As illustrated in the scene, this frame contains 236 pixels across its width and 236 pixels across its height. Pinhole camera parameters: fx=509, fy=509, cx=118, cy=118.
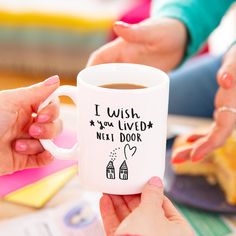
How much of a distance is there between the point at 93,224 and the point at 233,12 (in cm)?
193

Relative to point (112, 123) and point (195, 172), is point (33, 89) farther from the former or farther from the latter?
point (195, 172)

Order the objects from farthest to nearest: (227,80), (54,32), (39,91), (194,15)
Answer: (54,32) → (194,15) → (227,80) → (39,91)

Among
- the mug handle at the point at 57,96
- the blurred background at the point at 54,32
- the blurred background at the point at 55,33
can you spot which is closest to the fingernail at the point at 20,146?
the mug handle at the point at 57,96

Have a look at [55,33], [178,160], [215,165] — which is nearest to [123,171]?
[178,160]

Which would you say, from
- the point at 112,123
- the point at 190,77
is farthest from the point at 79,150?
the point at 190,77

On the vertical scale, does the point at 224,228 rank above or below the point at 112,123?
below

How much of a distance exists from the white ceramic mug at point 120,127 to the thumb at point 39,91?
0.06m

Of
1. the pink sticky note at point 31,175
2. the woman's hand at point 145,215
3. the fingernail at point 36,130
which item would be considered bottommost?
the pink sticky note at point 31,175

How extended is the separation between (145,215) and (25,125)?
0.32 metres

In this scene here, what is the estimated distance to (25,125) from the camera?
0.94 m

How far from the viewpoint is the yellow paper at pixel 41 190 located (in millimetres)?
1029

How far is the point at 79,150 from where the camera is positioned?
80 centimetres

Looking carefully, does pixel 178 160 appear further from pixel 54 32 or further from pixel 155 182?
pixel 54 32

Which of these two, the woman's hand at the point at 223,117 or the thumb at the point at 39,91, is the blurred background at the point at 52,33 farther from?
the thumb at the point at 39,91
